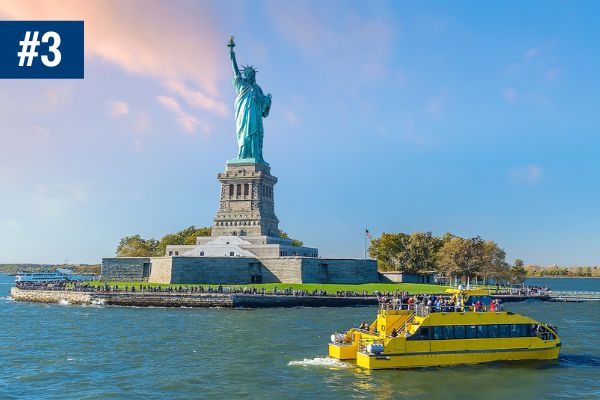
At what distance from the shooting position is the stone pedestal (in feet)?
316

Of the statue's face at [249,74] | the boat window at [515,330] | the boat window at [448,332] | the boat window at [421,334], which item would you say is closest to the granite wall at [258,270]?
the statue's face at [249,74]

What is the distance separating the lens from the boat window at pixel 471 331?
33031 millimetres

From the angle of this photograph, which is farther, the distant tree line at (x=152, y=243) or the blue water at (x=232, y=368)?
the distant tree line at (x=152, y=243)

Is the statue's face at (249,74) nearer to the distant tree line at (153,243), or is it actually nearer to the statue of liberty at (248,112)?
the statue of liberty at (248,112)

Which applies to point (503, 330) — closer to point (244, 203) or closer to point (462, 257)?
point (244, 203)

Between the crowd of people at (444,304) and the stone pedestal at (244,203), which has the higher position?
the stone pedestal at (244,203)

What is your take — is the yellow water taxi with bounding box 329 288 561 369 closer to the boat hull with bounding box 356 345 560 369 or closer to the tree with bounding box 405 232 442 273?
the boat hull with bounding box 356 345 560 369

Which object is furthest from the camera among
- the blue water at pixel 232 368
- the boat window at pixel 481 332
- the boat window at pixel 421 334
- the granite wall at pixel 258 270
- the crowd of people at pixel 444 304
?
the granite wall at pixel 258 270

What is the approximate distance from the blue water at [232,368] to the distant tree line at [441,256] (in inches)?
2076

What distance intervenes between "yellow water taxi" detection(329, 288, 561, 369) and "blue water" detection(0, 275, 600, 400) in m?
0.64

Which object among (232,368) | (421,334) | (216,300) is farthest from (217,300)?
(421,334)

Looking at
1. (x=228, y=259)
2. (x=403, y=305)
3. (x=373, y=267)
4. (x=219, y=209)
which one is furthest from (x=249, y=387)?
(x=219, y=209)

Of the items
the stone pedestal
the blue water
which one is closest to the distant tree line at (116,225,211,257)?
the stone pedestal

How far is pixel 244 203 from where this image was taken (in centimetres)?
9825
